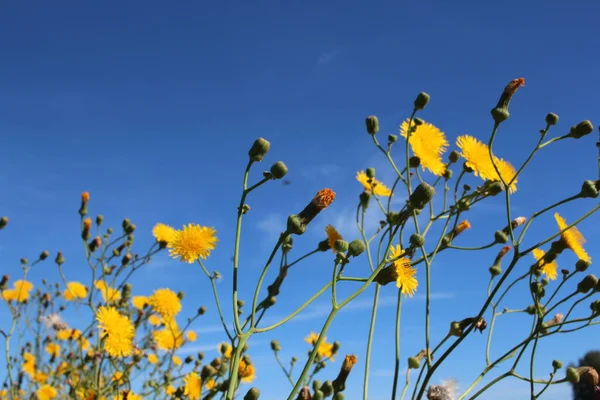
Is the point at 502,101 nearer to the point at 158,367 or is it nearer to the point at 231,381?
the point at 231,381

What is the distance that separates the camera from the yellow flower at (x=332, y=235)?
210 centimetres

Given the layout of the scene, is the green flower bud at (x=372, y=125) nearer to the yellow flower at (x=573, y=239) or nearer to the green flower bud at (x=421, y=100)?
the green flower bud at (x=421, y=100)

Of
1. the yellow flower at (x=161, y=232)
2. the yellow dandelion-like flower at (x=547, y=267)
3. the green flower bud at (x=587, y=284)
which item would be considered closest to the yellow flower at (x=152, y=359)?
the yellow flower at (x=161, y=232)

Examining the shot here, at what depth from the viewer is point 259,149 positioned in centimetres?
167

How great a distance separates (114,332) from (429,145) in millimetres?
2204

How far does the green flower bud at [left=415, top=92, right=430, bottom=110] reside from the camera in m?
2.18

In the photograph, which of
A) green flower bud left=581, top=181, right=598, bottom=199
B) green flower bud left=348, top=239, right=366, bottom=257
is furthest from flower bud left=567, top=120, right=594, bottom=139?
green flower bud left=348, top=239, right=366, bottom=257

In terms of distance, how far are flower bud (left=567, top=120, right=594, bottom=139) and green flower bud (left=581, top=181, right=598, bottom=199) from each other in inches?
12.2

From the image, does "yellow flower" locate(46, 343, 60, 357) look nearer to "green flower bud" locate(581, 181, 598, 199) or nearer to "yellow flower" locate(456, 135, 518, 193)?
"yellow flower" locate(456, 135, 518, 193)

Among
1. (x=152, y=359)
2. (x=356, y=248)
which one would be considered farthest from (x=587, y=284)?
(x=152, y=359)

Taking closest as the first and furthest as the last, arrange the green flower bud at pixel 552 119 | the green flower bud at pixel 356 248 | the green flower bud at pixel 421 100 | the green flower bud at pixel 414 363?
the green flower bud at pixel 356 248
the green flower bud at pixel 414 363
the green flower bud at pixel 552 119
the green flower bud at pixel 421 100

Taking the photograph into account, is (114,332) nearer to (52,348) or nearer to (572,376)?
(572,376)

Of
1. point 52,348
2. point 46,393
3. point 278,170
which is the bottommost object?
point 278,170

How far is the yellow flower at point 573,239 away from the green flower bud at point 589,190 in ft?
0.92
